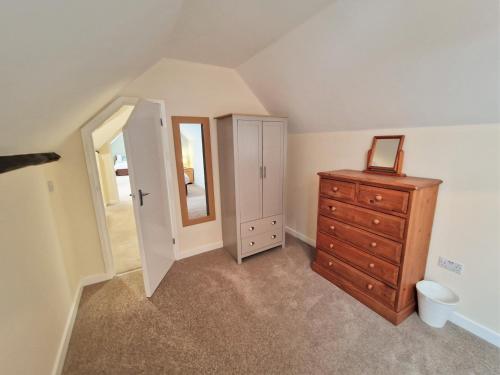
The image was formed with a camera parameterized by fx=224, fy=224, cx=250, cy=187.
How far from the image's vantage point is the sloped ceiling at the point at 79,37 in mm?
548

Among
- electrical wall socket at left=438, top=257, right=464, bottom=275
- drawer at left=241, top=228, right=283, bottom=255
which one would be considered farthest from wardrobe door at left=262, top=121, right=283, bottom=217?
electrical wall socket at left=438, top=257, right=464, bottom=275

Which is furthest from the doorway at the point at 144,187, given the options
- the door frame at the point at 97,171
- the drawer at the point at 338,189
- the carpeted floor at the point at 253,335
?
the drawer at the point at 338,189

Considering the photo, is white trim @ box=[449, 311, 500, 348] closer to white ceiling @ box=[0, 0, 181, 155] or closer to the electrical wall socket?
the electrical wall socket

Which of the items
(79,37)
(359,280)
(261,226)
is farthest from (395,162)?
(79,37)

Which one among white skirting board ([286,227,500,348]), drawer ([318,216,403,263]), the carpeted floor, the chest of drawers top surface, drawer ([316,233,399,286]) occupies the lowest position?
the carpeted floor

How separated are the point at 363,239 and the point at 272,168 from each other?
129 centimetres

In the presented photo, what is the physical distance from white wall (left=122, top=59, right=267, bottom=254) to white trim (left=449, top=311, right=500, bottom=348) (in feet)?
8.26

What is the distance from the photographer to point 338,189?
7.07 feet

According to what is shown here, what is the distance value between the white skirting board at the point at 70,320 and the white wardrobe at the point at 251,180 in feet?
5.01

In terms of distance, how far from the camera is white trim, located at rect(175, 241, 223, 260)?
2883 mm

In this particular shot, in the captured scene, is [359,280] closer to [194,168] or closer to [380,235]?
[380,235]

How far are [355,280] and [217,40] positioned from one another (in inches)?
102

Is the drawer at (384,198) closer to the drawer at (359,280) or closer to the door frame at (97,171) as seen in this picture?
the drawer at (359,280)

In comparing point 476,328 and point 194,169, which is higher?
point 194,169
